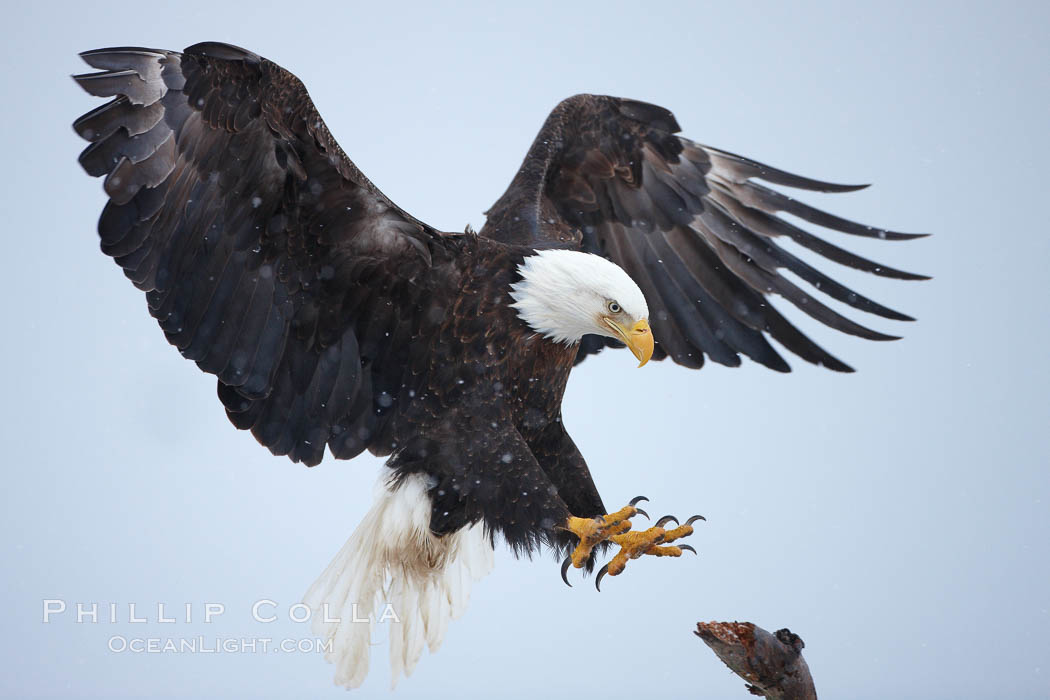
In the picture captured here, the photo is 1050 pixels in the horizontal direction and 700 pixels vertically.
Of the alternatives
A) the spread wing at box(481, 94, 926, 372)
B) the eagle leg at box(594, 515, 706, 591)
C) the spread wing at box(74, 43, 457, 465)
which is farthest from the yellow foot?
the spread wing at box(481, 94, 926, 372)

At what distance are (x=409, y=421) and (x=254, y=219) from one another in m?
0.77

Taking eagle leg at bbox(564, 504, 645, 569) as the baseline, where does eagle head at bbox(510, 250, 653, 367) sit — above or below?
above

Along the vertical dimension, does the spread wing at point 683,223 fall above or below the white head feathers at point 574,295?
above

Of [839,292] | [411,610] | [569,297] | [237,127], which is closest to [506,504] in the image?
[569,297]

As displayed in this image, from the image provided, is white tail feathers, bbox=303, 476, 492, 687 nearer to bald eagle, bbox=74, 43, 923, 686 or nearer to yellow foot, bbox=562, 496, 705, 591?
bald eagle, bbox=74, 43, 923, 686

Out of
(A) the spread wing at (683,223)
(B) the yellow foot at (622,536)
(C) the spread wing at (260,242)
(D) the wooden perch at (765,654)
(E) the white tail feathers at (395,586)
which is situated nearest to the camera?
(D) the wooden perch at (765,654)

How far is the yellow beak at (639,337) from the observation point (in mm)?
2863

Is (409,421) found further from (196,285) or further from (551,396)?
(196,285)

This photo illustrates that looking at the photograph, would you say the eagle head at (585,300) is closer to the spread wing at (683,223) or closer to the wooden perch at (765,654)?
the spread wing at (683,223)

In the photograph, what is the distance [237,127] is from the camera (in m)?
2.57

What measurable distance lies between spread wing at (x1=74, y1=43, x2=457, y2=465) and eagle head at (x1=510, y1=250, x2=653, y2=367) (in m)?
0.28

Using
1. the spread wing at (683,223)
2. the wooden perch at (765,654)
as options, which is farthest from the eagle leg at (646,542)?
the spread wing at (683,223)

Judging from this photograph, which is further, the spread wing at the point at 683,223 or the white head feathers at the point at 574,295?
the spread wing at the point at 683,223

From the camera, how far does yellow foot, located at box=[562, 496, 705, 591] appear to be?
2.75 meters
